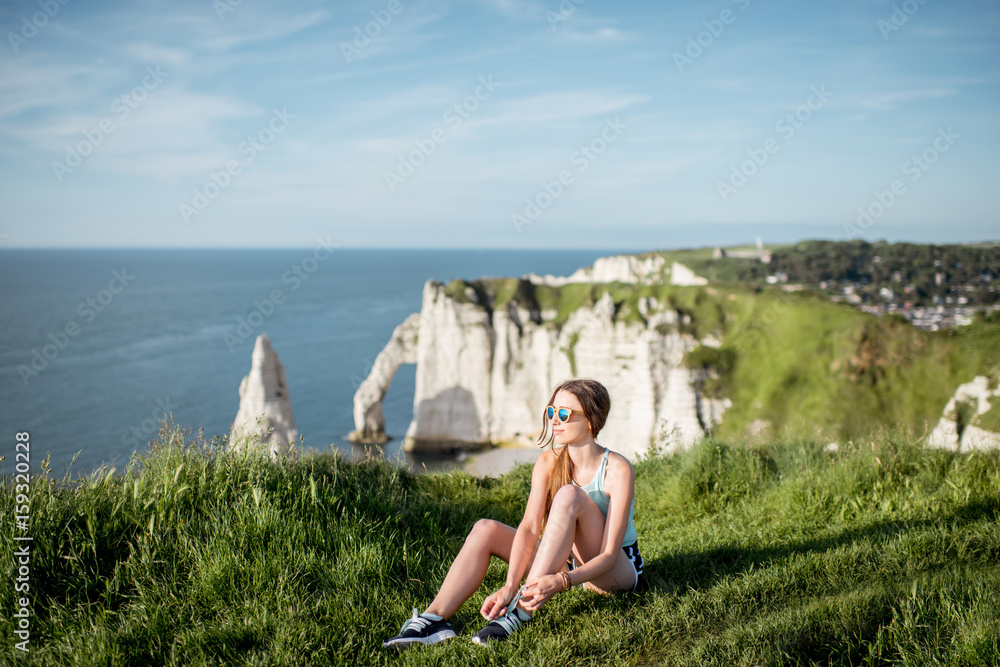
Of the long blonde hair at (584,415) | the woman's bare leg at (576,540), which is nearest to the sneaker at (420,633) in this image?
the woman's bare leg at (576,540)

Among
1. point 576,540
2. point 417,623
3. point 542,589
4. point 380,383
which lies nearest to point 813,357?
point 380,383

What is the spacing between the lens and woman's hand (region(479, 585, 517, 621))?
360cm

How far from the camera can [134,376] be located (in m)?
62.8

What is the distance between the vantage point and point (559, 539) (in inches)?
141

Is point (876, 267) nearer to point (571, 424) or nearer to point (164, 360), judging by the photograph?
point (571, 424)

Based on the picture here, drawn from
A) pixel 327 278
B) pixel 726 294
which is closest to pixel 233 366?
pixel 726 294

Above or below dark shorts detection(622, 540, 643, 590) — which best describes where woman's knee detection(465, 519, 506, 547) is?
above

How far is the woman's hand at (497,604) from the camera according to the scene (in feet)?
11.8

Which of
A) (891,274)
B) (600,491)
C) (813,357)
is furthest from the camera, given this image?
(891,274)

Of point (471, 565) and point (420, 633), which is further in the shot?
point (471, 565)

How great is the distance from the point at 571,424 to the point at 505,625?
1306 millimetres

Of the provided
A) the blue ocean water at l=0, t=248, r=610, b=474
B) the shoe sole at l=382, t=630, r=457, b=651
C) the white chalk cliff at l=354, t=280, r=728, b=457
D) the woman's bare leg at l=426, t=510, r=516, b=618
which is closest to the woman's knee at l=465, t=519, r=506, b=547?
the woman's bare leg at l=426, t=510, r=516, b=618

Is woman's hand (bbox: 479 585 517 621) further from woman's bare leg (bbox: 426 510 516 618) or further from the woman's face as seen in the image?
the woman's face

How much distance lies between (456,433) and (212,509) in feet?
144
